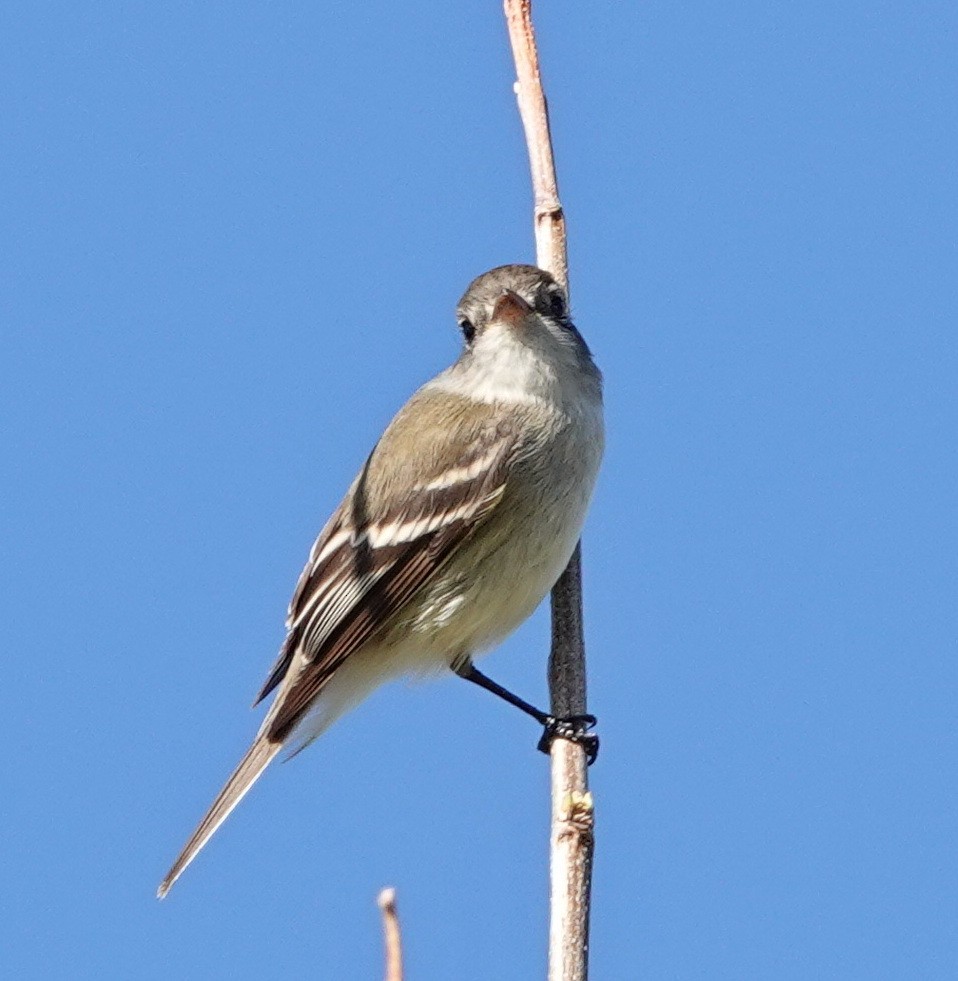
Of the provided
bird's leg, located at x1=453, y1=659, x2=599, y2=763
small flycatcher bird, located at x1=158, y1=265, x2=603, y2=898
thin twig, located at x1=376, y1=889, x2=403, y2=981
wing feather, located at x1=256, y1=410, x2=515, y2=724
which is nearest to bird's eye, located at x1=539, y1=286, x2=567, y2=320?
small flycatcher bird, located at x1=158, y1=265, x2=603, y2=898

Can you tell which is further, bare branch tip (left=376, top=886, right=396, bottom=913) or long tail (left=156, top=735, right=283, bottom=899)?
long tail (left=156, top=735, right=283, bottom=899)

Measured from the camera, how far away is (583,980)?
2.21m

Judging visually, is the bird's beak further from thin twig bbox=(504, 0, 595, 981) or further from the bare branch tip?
the bare branch tip

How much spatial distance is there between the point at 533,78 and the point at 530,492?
1213 millimetres

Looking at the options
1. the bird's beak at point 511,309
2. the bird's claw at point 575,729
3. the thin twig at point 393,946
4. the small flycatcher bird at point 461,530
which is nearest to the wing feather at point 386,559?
the small flycatcher bird at point 461,530

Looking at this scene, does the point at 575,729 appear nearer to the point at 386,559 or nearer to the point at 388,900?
the point at 386,559

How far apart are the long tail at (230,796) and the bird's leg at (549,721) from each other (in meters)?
0.64

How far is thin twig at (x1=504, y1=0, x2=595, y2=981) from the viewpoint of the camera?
2354mm

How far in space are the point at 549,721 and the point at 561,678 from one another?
0.36 m

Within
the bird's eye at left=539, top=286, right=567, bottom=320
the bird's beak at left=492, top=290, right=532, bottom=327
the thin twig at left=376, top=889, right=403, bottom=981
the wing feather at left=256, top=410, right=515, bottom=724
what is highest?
the bird's eye at left=539, top=286, right=567, bottom=320

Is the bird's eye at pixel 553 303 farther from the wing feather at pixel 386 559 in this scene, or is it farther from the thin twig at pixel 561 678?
the wing feather at pixel 386 559

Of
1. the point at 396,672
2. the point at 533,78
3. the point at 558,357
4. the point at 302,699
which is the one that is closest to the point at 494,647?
the point at 396,672

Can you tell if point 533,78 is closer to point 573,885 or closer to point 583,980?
point 573,885

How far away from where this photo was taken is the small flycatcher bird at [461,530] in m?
4.22
